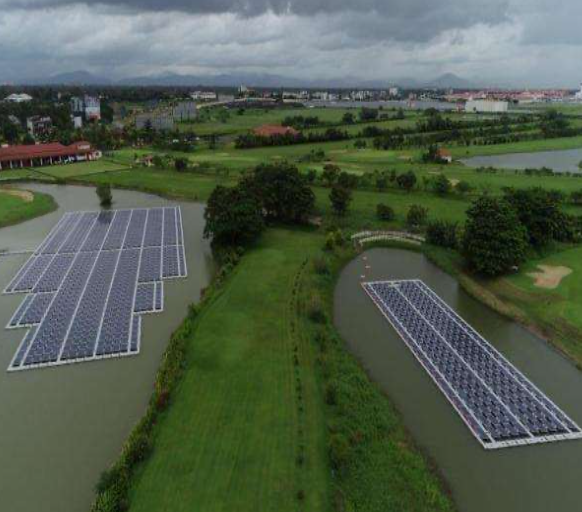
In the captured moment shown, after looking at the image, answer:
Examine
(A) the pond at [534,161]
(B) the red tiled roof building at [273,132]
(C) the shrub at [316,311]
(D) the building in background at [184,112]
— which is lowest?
(C) the shrub at [316,311]

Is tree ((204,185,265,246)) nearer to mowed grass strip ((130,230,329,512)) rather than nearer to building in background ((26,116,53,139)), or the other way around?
mowed grass strip ((130,230,329,512))

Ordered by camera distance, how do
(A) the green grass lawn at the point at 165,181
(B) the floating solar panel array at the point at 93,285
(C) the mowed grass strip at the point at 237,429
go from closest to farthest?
(C) the mowed grass strip at the point at 237,429 → (B) the floating solar panel array at the point at 93,285 → (A) the green grass lawn at the point at 165,181

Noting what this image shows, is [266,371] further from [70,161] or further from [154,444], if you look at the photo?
[70,161]

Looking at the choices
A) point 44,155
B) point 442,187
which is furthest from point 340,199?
point 44,155

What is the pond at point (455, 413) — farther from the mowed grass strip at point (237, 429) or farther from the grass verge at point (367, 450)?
the mowed grass strip at point (237, 429)

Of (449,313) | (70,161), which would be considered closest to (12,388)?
(449,313)

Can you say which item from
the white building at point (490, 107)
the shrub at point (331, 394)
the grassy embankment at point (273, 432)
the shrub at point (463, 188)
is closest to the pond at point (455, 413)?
the grassy embankment at point (273, 432)

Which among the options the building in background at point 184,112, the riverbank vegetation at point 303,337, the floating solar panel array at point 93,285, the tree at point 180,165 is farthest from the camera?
the building in background at point 184,112
